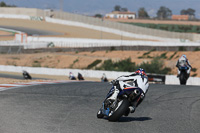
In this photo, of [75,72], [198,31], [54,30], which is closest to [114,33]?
[54,30]

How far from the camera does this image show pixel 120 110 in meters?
8.91

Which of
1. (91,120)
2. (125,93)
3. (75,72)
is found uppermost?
(125,93)

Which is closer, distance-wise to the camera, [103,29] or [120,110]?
[120,110]

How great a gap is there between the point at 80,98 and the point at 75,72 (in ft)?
82.1

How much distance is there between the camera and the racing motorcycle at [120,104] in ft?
29.3

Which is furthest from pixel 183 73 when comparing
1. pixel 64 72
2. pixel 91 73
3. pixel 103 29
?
pixel 103 29

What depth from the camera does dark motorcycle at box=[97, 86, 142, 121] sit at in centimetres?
892

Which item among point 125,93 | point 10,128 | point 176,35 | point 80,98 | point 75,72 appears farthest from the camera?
point 176,35

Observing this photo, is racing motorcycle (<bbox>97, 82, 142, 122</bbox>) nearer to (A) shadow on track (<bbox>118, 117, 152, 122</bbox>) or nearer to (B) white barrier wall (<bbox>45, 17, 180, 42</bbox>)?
(A) shadow on track (<bbox>118, 117, 152, 122</bbox>)

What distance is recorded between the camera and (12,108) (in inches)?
413

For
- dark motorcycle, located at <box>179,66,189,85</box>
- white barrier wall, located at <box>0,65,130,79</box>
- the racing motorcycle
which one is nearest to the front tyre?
the racing motorcycle

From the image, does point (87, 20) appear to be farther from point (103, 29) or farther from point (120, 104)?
point (120, 104)

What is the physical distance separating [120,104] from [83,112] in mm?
1735

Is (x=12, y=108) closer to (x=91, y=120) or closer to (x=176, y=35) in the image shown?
(x=91, y=120)
